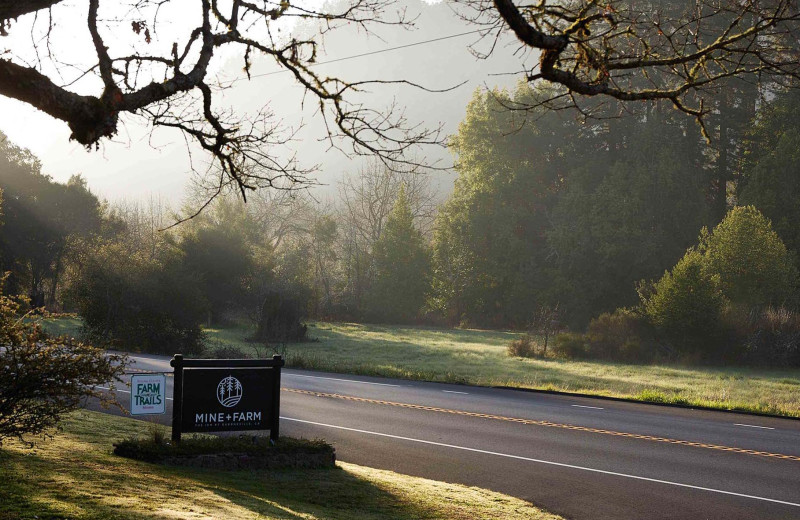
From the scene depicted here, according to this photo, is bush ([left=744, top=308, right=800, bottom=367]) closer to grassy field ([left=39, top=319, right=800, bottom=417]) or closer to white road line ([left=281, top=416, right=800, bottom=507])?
grassy field ([left=39, top=319, right=800, bottom=417])

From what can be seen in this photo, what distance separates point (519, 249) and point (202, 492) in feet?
191

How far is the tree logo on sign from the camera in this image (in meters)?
11.7

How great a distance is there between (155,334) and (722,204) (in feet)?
136

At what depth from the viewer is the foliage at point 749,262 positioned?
1658 inches

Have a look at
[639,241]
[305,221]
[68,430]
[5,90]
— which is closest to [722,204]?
[639,241]

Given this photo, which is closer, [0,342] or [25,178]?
[0,342]

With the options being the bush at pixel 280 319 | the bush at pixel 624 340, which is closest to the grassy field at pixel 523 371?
the bush at pixel 280 319

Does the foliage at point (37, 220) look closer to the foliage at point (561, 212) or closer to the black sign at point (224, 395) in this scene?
the foliage at point (561, 212)

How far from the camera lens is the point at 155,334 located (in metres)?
38.0

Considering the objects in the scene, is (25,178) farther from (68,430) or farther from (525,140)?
(68,430)

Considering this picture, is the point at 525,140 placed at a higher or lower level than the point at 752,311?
higher

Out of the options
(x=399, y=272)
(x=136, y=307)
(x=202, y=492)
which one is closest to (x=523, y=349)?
(x=136, y=307)

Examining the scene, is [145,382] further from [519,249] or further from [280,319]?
[519,249]

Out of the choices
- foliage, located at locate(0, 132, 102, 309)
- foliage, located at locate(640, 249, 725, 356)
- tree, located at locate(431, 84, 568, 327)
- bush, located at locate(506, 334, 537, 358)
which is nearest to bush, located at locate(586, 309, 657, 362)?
foliage, located at locate(640, 249, 725, 356)
